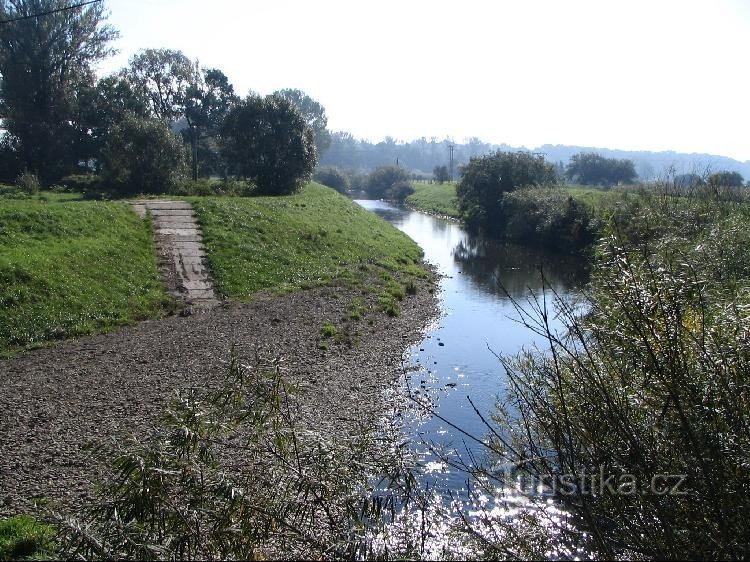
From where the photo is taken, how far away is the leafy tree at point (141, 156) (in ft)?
107

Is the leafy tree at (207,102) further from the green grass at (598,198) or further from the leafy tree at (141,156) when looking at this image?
the green grass at (598,198)

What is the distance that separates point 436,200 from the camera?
247 ft

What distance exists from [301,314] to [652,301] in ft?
49.3

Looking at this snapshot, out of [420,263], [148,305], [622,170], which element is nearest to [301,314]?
[148,305]

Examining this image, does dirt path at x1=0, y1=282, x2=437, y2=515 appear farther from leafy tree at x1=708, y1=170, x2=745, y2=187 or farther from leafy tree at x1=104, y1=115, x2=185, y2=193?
leafy tree at x1=104, y1=115, x2=185, y2=193

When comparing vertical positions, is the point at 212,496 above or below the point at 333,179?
above

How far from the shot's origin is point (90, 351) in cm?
1439

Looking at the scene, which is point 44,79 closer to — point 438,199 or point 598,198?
point 598,198

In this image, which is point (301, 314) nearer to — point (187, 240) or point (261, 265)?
point (261, 265)

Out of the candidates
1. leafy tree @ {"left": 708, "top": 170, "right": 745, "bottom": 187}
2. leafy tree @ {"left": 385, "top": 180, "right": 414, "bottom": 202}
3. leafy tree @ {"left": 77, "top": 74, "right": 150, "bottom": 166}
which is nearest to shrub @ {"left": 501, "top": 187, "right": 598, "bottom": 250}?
leafy tree @ {"left": 708, "top": 170, "right": 745, "bottom": 187}

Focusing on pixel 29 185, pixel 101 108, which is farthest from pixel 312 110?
pixel 29 185

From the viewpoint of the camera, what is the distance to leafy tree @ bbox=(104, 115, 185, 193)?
32.7m

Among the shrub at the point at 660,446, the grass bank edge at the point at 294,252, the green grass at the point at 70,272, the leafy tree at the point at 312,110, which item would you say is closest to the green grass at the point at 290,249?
the grass bank edge at the point at 294,252

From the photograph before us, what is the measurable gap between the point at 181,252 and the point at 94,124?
23593 mm
